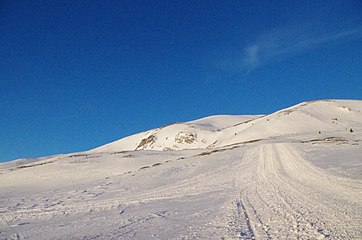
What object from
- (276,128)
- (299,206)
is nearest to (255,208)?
(299,206)

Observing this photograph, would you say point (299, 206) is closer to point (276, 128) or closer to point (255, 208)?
point (255, 208)

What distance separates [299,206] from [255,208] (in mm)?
1048

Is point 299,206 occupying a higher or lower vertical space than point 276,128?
lower

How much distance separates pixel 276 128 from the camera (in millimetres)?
53062

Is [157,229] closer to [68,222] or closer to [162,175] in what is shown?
[68,222]

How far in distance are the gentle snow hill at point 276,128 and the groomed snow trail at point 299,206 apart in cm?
2759

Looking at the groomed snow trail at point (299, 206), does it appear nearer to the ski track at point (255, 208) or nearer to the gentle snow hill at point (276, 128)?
the ski track at point (255, 208)

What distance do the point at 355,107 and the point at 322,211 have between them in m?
72.3

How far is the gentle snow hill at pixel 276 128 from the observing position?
50625mm

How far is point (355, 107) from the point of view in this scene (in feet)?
229

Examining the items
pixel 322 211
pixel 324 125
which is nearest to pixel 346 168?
pixel 322 211

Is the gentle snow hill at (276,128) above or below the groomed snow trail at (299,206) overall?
above

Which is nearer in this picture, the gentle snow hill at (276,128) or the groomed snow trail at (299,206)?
the groomed snow trail at (299,206)

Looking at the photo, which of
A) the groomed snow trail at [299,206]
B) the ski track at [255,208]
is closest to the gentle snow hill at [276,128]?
the ski track at [255,208]
